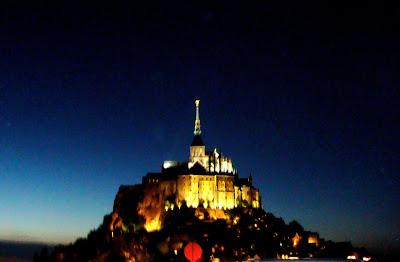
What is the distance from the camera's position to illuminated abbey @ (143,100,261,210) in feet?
321

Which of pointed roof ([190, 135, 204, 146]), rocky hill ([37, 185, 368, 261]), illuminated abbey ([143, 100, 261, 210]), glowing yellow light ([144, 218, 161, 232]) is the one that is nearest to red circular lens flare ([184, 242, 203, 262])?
rocky hill ([37, 185, 368, 261])

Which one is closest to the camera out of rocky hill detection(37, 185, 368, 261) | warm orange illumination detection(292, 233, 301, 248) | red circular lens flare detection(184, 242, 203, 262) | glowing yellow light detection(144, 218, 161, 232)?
red circular lens flare detection(184, 242, 203, 262)

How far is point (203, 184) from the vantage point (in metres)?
99.0

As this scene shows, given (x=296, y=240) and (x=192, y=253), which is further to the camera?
(x=296, y=240)

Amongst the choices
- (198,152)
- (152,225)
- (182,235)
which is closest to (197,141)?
(198,152)

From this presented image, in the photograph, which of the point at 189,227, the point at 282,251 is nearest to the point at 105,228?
the point at 189,227

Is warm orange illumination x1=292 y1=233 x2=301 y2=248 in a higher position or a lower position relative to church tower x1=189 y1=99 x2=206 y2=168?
lower

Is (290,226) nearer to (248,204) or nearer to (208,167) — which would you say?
(248,204)

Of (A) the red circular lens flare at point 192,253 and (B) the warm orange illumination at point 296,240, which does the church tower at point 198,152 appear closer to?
(B) the warm orange illumination at point 296,240

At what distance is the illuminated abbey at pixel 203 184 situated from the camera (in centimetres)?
9794

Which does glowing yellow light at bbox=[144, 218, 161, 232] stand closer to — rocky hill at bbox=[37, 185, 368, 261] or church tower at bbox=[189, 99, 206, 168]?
rocky hill at bbox=[37, 185, 368, 261]

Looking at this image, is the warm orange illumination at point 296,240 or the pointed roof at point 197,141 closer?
the warm orange illumination at point 296,240

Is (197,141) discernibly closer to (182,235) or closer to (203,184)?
(203,184)

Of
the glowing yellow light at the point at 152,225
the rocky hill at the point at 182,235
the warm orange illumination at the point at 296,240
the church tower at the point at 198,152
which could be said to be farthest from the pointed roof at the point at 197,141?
the warm orange illumination at the point at 296,240
